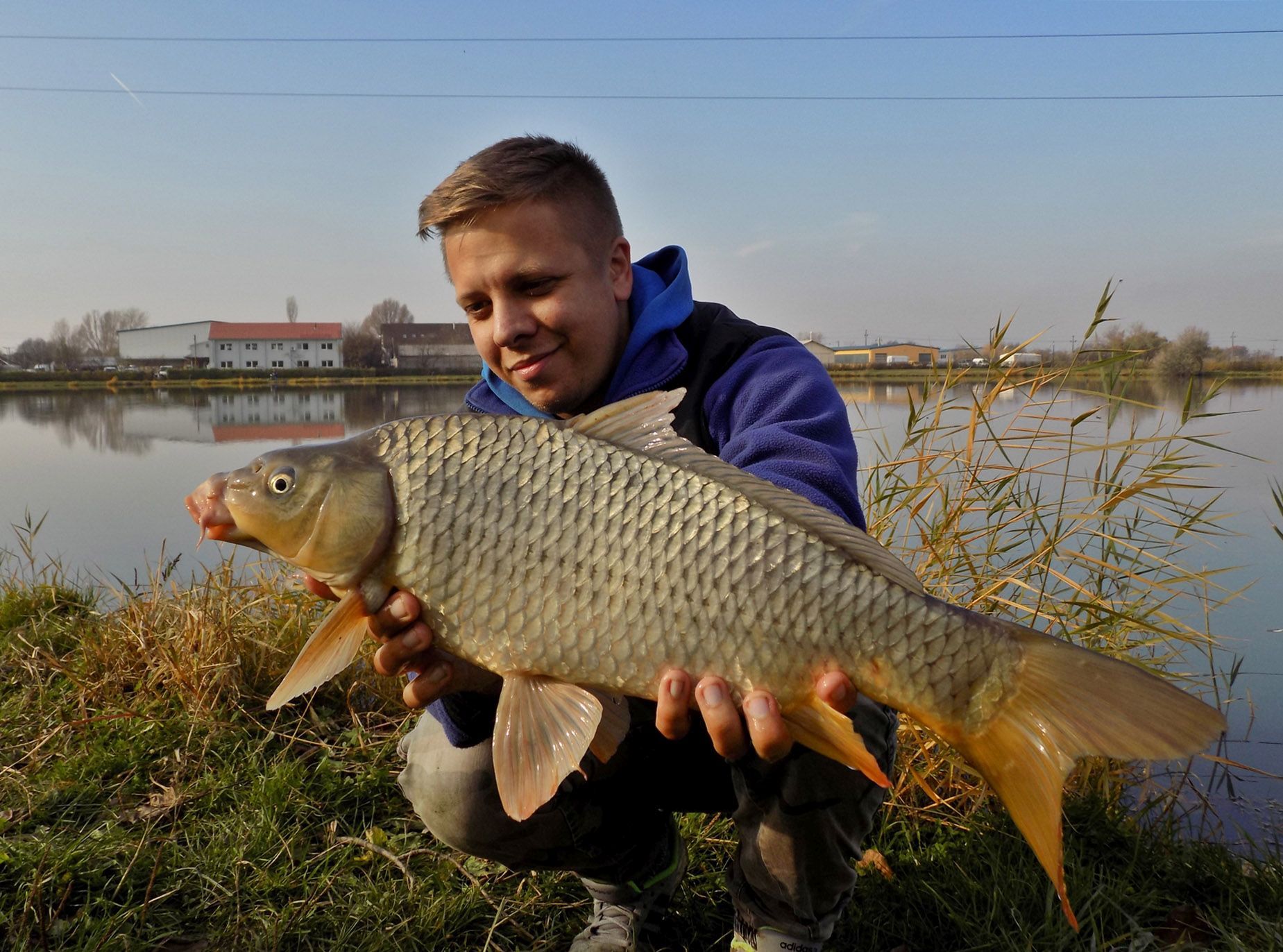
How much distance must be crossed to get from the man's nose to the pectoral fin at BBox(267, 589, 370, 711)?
2.09 feet

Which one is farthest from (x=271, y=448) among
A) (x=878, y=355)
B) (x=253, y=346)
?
(x=253, y=346)

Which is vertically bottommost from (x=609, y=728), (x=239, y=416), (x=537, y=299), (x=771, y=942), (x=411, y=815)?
(x=239, y=416)

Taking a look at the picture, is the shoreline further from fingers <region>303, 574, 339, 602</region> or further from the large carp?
the large carp

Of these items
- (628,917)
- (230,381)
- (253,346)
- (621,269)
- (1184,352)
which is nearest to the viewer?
(628,917)

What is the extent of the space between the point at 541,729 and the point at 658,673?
0.66 ft

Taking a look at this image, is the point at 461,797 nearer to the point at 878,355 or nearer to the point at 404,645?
the point at 404,645

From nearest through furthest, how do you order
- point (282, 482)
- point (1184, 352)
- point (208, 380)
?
point (282, 482) → point (1184, 352) → point (208, 380)

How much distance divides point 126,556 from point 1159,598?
520 centimetres

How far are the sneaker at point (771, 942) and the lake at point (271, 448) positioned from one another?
1083 mm

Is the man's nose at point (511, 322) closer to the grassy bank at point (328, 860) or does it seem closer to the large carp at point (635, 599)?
the large carp at point (635, 599)

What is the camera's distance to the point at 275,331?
35.4m

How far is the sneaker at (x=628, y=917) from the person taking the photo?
1499 mm

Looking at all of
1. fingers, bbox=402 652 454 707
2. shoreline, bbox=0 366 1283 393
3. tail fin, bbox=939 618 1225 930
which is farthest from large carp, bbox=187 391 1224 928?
shoreline, bbox=0 366 1283 393

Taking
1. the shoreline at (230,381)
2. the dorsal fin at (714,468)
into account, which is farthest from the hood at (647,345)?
the shoreline at (230,381)
